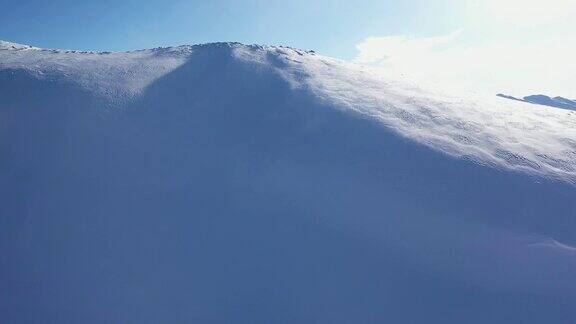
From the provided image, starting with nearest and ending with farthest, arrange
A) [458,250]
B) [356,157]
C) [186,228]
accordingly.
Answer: [458,250] → [186,228] → [356,157]

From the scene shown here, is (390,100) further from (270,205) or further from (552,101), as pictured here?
(552,101)

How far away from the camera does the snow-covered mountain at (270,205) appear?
347 inches

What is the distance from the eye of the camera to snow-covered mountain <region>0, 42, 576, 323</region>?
881 centimetres

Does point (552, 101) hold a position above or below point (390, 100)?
above

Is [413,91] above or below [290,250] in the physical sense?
above

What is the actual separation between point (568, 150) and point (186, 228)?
11.3m

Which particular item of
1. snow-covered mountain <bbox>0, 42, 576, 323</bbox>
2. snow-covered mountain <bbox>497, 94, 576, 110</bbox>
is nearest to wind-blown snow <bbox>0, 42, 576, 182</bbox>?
snow-covered mountain <bbox>0, 42, 576, 323</bbox>

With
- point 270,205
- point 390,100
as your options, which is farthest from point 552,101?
point 270,205

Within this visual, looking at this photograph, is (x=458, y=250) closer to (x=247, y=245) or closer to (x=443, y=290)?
(x=443, y=290)

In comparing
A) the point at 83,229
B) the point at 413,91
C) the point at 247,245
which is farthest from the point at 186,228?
the point at 413,91

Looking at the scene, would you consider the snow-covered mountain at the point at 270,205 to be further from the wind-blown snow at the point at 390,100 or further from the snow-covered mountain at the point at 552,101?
the snow-covered mountain at the point at 552,101

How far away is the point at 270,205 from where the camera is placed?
10.9 m

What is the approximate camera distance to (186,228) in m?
10.3

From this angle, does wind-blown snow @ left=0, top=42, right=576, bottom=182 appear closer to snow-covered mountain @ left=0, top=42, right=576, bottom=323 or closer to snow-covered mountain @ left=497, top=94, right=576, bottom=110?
snow-covered mountain @ left=0, top=42, right=576, bottom=323
